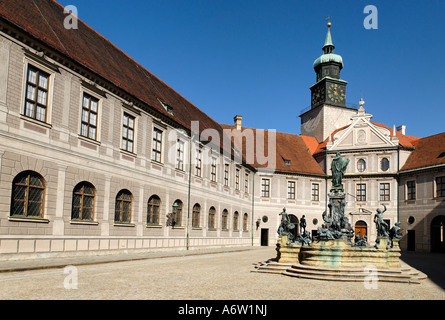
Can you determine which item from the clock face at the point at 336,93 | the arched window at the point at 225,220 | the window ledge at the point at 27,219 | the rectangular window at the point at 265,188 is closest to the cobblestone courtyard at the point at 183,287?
the window ledge at the point at 27,219

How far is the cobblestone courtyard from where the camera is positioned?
33.3 ft

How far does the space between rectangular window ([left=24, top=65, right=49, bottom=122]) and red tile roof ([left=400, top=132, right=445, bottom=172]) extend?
35868mm

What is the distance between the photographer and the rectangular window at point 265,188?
157 ft

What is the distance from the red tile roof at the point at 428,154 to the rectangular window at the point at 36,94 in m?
35.9

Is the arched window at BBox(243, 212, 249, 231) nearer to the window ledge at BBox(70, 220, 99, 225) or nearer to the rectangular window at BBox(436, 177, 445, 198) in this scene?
the rectangular window at BBox(436, 177, 445, 198)

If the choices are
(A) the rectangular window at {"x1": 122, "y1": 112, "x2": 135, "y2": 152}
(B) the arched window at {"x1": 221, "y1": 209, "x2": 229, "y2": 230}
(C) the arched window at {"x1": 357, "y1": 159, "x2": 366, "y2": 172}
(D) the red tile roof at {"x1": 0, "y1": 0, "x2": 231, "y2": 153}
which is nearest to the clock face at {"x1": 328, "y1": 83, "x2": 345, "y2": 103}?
(C) the arched window at {"x1": 357, "y1": 159, "x2": 366, "y2": 172}

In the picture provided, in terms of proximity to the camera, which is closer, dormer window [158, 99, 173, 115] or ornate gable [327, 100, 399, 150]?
dormer window [158, 99, 173, 115]

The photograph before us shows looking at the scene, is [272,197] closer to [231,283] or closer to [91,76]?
[91,76]

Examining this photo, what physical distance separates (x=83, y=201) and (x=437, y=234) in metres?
34.4

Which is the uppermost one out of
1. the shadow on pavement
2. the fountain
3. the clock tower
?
the clock tower

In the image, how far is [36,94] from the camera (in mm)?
18391

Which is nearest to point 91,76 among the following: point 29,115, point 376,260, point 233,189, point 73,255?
point 29,115

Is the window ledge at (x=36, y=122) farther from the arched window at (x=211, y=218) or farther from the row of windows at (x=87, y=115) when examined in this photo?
the arched window at (x=211, y=218)

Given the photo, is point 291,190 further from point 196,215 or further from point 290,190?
point 196,215
